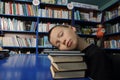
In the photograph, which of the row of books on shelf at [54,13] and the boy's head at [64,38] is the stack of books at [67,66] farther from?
the row of books on shelf at [54,13]

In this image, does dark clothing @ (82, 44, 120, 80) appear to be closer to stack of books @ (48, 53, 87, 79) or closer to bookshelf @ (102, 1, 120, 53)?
stack of books @ (48, 53, 87, 79)

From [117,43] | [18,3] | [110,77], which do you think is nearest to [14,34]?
[18,3]

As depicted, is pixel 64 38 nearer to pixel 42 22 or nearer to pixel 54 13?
pixel 54 13

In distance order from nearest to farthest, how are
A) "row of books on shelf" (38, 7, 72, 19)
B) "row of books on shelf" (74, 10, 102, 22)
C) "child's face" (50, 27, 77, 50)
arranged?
1. "child's face" (50, 27, 77, 50)
2. "row of books on shelf" (38, 7, 72, 19)
3. "row of books on shelf" (74, 10, 102, 22)

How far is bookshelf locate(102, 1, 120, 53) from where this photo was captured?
3413 millimetres

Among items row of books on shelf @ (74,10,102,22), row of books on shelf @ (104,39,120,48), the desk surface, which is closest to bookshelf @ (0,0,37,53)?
row of books on shelf @ (74,10,102,22)

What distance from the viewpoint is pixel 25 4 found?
136 inches

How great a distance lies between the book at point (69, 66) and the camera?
1.90 ft

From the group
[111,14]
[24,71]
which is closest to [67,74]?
[24,71]

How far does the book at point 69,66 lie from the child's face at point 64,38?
22 centimetres

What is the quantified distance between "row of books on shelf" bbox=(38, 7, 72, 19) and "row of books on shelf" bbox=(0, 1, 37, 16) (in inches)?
6.6

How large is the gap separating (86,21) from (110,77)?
11.5 feet

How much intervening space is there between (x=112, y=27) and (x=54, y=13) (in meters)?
1.48

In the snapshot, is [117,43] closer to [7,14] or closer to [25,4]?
[25,4]
